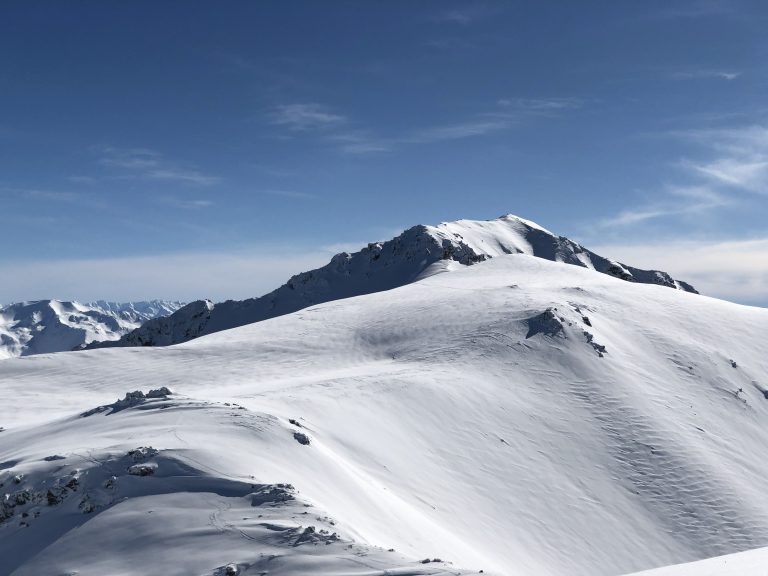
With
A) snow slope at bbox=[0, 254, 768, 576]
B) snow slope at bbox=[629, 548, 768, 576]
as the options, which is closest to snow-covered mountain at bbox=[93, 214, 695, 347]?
snow slope at bbox=[0, 254, 768, 576]

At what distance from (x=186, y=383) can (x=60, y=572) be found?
75.0 ft

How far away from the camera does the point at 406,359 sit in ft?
130

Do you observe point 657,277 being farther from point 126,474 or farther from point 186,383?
point 126,474

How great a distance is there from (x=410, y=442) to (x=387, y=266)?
84740mm

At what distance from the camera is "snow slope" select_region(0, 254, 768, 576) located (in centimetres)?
1372

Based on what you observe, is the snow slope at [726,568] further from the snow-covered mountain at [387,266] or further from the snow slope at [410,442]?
the snow-covered mountain at [387,266]

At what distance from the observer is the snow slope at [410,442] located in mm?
13719

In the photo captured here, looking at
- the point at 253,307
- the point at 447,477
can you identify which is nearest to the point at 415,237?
the point at 253,307

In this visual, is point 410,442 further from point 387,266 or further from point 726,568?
point 387,266

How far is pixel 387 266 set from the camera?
11038cm

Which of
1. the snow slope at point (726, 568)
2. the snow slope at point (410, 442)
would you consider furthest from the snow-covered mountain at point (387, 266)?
the snow slope at point (726, 568)

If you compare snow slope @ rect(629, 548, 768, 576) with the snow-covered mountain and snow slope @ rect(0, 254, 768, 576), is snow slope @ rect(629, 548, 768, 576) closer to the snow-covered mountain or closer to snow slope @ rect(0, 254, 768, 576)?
snow slope @ rect(0, 254, 768, 576)

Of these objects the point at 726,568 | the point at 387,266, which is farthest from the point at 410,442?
the point at 387,266

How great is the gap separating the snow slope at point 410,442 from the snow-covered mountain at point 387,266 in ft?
161
